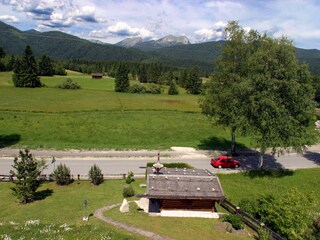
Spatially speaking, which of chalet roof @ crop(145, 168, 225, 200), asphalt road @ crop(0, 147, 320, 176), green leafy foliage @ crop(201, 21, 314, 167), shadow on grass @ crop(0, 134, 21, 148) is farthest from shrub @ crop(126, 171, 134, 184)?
shadow on grass @ crop(0, 134, 21, 148)

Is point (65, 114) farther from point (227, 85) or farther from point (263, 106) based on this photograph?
point (263, 106)

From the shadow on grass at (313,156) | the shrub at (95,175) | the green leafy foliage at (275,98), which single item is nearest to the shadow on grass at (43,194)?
the shrub at (95,175)

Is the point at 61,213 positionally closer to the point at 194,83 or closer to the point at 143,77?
the point at 194,83

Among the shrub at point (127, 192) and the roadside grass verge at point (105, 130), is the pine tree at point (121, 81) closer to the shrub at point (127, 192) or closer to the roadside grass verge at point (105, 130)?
the roadside grass verge at point (105, 130)

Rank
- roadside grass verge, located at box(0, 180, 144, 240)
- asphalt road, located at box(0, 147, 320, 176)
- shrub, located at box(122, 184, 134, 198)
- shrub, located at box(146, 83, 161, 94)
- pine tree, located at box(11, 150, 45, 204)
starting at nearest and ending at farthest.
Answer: roadside grass verge, located at box(0, 180, 144, 240), pine tree, located at box(11, 150, 45, 204), shrub, located at box(122, 184, 134, 198), asphalt road, located at box(0, 147, 320, 176), shrub, located at box(146, 83, 161, 94)

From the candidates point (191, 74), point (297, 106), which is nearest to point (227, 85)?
point (297, 106)

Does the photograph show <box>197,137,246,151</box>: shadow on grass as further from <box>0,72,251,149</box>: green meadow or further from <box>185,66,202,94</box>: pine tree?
<box>185,66,202,94</box>: pine tree

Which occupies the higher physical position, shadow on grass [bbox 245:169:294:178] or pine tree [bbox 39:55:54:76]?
pine tree [bbox 39:55:54:76]
